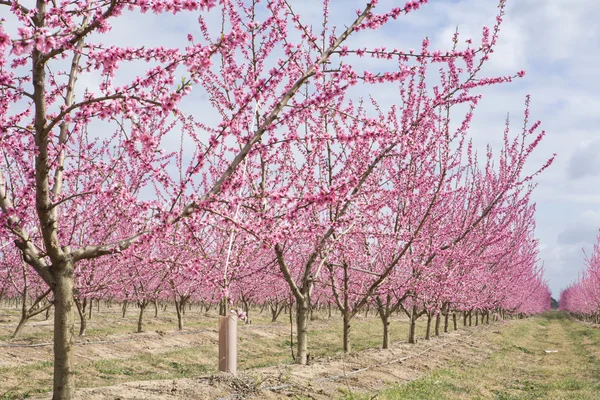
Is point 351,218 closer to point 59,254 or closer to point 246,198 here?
point 246,198

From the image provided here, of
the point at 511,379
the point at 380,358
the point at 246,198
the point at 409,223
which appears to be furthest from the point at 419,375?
the point at 246,198

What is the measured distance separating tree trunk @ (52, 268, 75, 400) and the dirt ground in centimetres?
70

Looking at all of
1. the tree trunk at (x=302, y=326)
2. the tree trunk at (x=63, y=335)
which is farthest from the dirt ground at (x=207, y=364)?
the tree trunk at (x=63, y=335)

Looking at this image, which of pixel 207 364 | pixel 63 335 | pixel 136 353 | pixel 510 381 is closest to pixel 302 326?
pixel 63 335

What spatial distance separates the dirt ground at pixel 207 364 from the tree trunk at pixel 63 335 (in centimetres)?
70

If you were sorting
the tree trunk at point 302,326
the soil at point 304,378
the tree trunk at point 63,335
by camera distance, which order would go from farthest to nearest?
1. the tree trunk at point 302,326
2. the soil at point 304,378
3. the tree trunk at point 63,335

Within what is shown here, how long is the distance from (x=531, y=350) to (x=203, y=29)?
2373 cm

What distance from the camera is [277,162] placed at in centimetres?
1315

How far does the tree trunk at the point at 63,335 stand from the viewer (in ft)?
20.8

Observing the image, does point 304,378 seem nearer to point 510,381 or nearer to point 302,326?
point 302,326

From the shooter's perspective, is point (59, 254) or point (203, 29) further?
point (203, 29)

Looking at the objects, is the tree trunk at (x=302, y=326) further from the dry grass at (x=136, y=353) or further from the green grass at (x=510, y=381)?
the dry grass at (x=136, y=353)

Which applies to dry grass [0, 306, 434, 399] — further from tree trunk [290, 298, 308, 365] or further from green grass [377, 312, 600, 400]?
green grass [377, 312, 600, 400]

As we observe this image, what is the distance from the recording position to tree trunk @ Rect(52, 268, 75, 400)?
635cm
